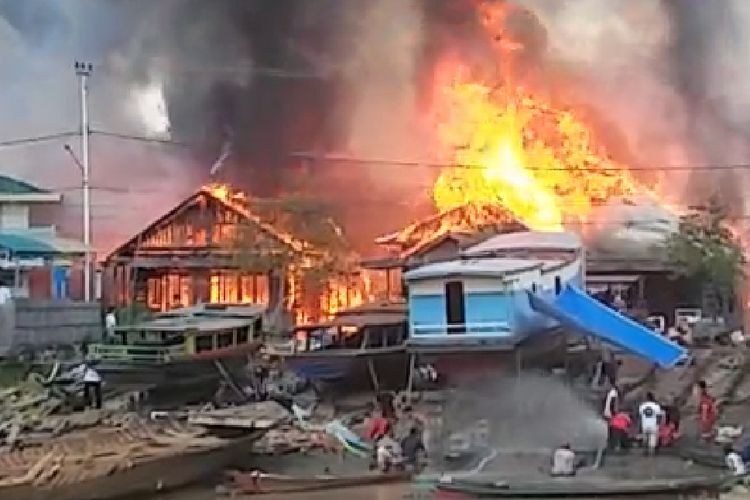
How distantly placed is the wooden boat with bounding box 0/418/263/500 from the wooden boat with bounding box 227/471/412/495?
0.43m

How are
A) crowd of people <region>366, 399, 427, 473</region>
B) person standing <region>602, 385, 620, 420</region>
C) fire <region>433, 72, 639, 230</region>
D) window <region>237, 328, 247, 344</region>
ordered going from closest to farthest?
1. crowd of people <region>366, 399, 427, 473</region>
2. person standing <region>602, 385, 620, 420</region>
3. window <region>237, 328, 247, 344</region>
4. fire <region>433, 72, 639, 230</region>

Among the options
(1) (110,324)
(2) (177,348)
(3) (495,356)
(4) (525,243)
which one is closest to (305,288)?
(1) (110,324)

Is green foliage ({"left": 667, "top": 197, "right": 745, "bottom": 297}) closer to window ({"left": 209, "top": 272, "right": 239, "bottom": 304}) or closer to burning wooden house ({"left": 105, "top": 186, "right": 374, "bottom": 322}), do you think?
burning wooden house ({"left": 105, "top": 186, "right": 374, "bottom": 322})

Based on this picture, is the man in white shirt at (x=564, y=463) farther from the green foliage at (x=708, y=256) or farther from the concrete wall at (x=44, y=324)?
the green foliage at (x=708, y=256)

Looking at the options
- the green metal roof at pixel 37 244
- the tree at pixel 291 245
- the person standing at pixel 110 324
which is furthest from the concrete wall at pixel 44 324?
the tree at pixel 291 245

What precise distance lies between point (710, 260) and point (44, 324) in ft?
33.4

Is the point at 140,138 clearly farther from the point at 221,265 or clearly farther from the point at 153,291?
the point at 221,265

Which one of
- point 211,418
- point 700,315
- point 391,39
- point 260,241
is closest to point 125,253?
point 260,241

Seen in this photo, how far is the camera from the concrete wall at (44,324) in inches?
637

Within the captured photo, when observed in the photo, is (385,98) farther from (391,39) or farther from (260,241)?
(260,241)

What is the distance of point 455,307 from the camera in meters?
15.2

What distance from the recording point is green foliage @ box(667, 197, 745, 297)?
65.4 ft

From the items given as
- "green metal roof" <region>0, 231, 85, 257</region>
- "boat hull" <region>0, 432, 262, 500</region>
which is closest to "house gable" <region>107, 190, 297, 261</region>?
"green metal roof" <region>0, 231, 85, 257</region>

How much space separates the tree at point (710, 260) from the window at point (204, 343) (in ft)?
26.7
